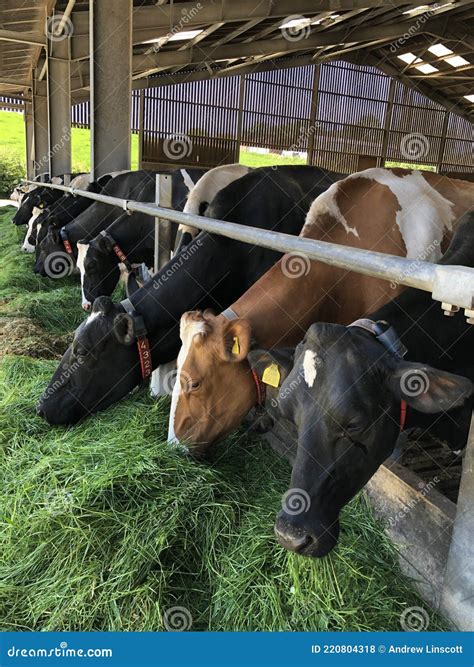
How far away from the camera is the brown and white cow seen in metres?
2.88

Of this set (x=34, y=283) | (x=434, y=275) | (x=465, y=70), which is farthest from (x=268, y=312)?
(x=465, y=70)

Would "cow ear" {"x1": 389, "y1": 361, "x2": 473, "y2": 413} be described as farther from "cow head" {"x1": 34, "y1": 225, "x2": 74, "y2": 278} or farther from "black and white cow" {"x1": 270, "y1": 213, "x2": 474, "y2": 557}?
"cow head" {"x1": 34, "y1": 225, "x2": 74, "y2": 278}

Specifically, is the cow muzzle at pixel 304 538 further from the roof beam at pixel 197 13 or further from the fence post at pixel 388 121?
the fence post at pixel 388 121

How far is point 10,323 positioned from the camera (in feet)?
20.3

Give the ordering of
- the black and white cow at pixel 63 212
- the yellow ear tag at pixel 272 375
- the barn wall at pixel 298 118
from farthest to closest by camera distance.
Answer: the barn wall at pixel 298 118, the black and white cow at pixel 63 212, the yellow ear tag at pixel 272 375

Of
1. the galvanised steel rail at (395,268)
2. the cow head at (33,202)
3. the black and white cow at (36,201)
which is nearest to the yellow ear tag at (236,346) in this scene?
the galvanised steel rail at (395,268)

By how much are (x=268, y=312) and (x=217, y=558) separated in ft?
4.12

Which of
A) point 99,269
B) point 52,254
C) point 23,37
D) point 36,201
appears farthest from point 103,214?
point 36,201

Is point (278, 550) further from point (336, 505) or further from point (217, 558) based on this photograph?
point (336, 505)

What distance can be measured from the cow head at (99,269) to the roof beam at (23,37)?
20.7 ft

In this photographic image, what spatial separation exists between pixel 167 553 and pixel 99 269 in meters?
4.50

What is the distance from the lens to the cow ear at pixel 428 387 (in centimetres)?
178

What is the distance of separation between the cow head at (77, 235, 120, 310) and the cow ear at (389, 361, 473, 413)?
4878 millimetres

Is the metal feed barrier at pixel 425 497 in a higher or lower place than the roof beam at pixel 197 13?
lower
